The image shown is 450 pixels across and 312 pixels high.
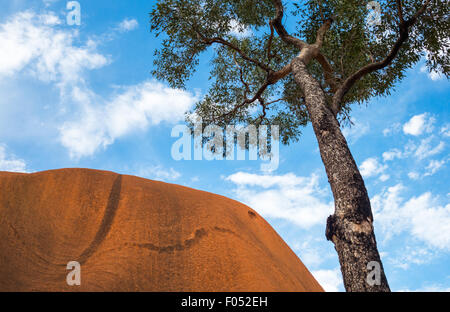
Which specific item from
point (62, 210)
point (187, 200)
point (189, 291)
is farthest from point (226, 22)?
point (189, 291)

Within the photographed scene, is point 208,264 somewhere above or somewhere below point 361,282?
above

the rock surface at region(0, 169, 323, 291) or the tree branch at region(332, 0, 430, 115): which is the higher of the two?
the tree branch at region(332, 0, 430, 115)

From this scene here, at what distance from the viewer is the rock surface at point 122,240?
6230 millimetres

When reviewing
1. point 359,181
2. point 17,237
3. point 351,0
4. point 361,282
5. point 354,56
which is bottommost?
point 361,282

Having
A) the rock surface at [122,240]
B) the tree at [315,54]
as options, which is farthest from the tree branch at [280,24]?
the rock surface at [122,240]

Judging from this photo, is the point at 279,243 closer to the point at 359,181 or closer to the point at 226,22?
the point at 359,181

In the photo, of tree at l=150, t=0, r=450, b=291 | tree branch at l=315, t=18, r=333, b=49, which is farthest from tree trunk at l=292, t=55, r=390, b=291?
tree branch at l=315, t=18, r=333, b=49

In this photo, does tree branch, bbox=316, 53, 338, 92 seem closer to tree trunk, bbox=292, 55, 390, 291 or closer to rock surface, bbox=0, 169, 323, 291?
tree trunk, bbox=292, 55, 390, 291

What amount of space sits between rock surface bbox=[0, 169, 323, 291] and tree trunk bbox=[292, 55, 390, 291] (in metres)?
1.59

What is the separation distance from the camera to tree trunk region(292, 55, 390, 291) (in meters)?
6.32

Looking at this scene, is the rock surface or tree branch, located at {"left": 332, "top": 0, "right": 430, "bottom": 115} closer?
the rock surface

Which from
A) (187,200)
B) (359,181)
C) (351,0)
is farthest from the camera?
(351,0)

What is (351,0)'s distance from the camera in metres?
14.6
